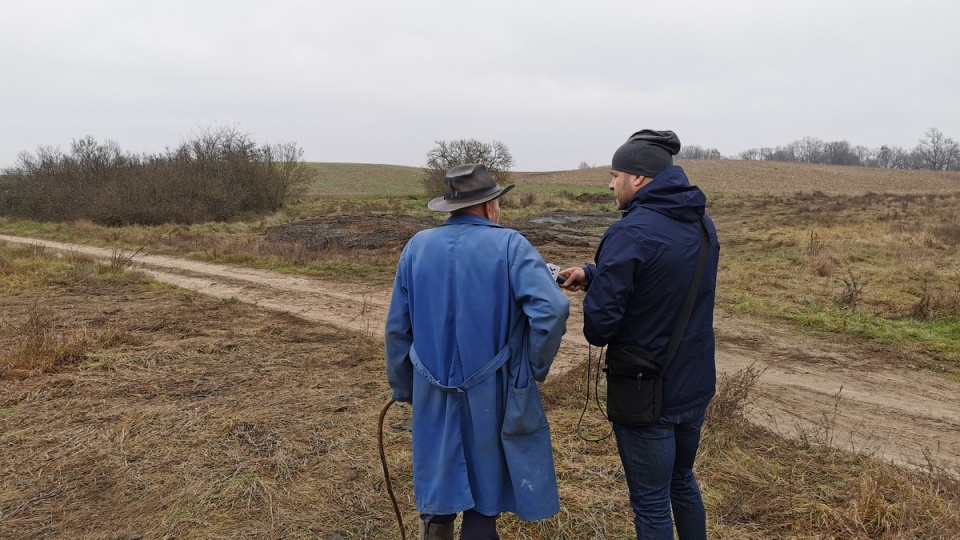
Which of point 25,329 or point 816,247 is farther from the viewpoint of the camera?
point 816,247

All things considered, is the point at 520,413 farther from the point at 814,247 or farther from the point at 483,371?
the point at 814,247

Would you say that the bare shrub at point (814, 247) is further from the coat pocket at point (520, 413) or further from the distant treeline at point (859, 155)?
the distant treeline at point (859, 155)

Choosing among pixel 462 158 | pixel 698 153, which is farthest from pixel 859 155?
pixel 462 158

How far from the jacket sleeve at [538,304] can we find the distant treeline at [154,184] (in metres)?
29.1

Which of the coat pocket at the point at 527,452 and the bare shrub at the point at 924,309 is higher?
the coat pocket at the point at 527,452

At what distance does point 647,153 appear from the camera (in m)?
2.22

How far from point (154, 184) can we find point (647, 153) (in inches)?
1233

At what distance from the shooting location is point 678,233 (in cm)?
212

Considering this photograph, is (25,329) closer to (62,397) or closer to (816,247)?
(62,397)

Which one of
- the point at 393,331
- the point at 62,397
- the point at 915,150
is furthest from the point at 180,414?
the point at 915,150

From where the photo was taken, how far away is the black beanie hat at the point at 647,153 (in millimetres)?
2211

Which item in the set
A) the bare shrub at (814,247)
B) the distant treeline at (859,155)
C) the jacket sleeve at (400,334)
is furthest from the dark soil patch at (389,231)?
the distant treeline at (859,155)

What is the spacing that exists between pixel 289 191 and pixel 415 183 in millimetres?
27367

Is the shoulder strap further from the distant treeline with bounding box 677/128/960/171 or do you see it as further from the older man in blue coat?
the distant treeline with bounding box 677/128/960/171
